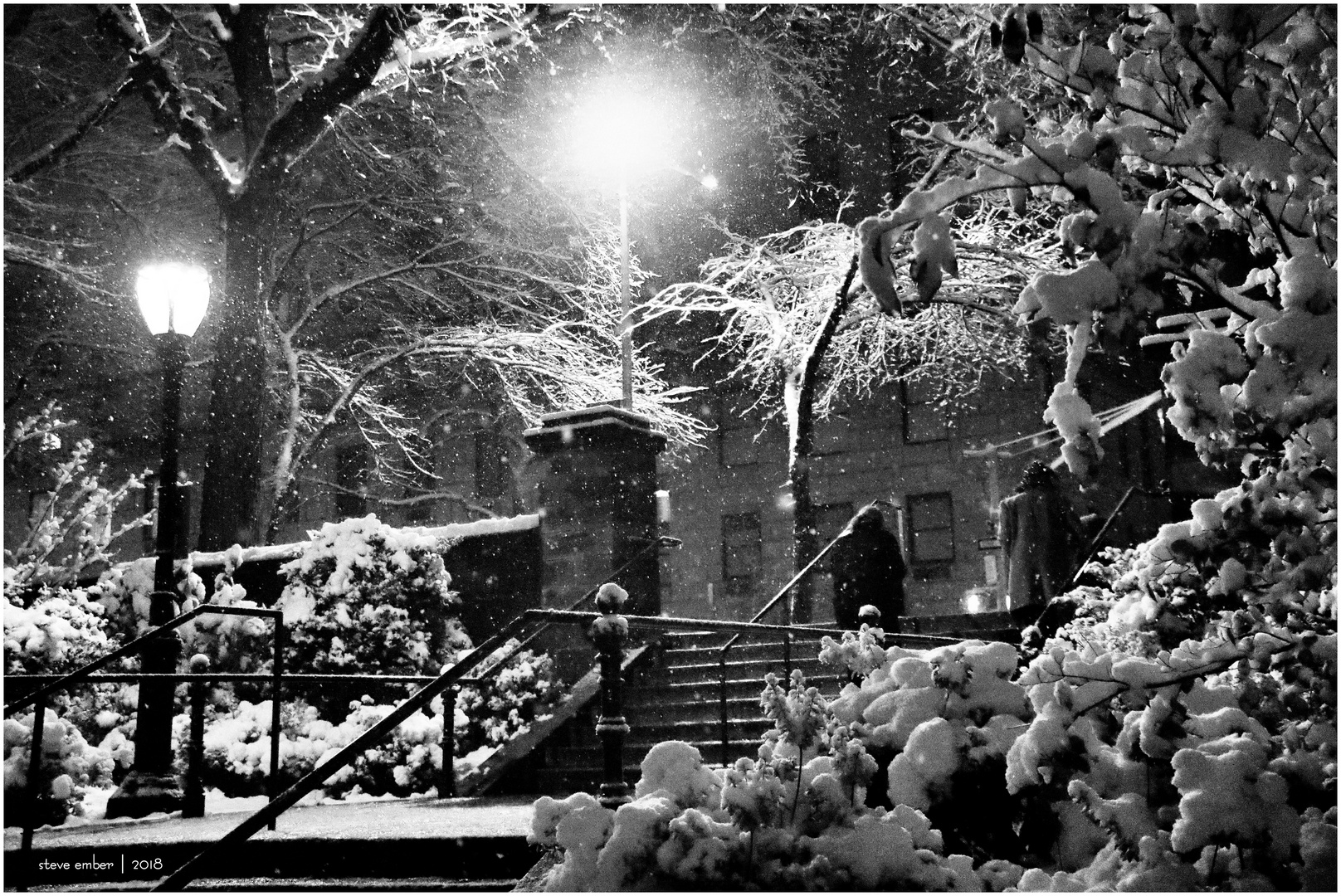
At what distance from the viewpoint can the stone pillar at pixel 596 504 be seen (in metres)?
10.5

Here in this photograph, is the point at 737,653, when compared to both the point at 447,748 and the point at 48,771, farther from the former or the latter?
the point at 48,771

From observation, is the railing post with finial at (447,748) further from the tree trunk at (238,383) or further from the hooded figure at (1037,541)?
the tree trunk at (238,383)

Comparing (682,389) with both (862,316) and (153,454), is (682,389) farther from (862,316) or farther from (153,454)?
(153,454)

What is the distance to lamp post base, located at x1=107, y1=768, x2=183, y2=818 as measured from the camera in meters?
7.85

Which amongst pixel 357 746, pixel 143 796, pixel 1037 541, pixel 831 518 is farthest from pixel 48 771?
pixel 831 518

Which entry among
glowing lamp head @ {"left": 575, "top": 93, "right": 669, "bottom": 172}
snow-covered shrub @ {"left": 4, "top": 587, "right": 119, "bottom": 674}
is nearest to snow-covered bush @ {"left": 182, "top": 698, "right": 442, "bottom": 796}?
snow-covered shrub @ {"left": 4, "top": 587, "right": 119, "bottom": 674}

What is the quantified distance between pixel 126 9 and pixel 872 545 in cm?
1174

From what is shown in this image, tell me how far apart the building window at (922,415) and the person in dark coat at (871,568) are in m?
13.5

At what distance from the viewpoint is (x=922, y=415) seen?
24375 millimetres

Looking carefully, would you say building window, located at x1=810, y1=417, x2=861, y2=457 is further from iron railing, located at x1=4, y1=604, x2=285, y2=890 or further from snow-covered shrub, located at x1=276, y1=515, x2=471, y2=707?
iron railing, located at x1=4, y1=604, x2=285, y2=890

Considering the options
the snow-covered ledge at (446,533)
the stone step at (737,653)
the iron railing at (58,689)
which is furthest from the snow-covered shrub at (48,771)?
the stone step at (737,653)

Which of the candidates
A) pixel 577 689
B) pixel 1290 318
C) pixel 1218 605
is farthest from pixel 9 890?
pixel 1290 318

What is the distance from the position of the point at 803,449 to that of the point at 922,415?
11184mm

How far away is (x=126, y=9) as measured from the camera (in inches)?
550
